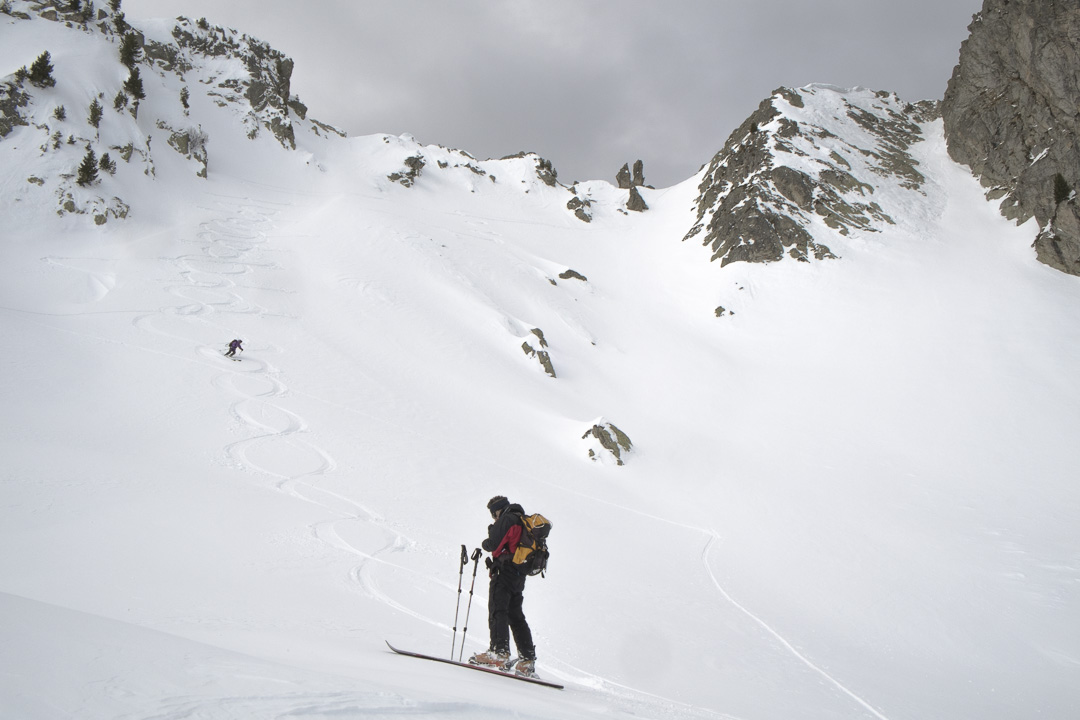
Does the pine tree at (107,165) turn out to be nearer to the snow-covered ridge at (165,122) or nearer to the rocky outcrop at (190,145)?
the snow-covered ridge at (165,122)

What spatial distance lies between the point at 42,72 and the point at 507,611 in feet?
126

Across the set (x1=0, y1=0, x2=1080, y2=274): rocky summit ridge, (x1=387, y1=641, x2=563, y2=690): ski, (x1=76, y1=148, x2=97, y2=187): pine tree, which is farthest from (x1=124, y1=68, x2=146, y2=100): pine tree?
(x1=387, y1=641, x2=563, y2=690): ski

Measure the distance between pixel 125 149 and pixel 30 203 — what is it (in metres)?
8.97

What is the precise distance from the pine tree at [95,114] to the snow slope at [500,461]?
6.07ft

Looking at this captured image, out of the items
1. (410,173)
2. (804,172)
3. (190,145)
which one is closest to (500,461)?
(190,145)

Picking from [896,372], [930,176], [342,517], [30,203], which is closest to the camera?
[342,517]

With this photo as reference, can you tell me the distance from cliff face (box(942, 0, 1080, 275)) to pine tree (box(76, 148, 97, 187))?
55.7 m

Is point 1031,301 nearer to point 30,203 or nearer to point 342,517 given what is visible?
point 342,517

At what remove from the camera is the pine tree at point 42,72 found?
27.5 m

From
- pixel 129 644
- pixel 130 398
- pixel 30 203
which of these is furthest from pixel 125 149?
pixel 129 644

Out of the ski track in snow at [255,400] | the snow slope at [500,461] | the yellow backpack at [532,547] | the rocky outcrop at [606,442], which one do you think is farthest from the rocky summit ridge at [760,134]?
the yellow backpack at [532,547]

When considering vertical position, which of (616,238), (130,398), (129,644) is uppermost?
(616,238)

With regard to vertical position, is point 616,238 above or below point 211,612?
above

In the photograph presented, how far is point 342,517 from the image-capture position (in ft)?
32.0
